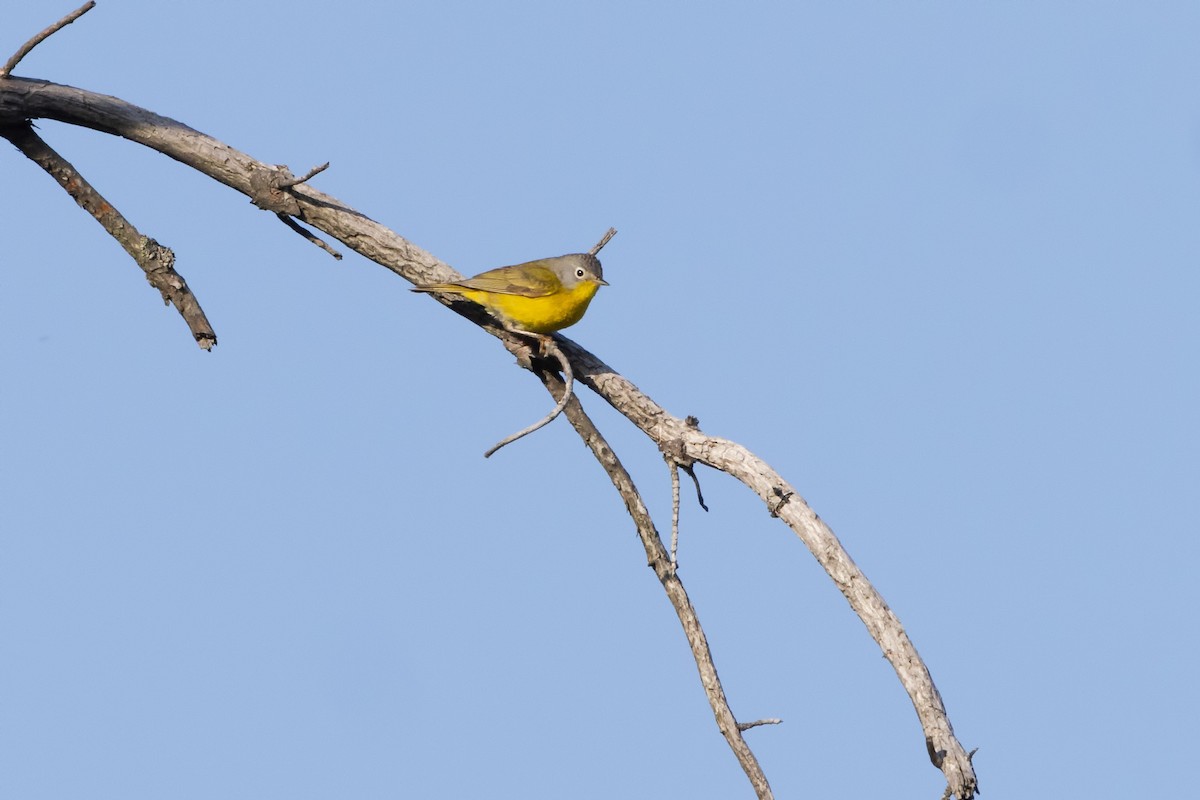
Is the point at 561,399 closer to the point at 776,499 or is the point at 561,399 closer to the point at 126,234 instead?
the point at 776,499

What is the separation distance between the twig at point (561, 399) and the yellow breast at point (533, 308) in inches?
6.8

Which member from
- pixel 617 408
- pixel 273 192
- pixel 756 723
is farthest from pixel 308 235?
pixel 756 723

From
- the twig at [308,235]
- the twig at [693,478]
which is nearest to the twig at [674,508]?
the twig at [693,478]

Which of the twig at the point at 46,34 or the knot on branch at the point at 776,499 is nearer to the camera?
the knot on branch at the point at 776,499

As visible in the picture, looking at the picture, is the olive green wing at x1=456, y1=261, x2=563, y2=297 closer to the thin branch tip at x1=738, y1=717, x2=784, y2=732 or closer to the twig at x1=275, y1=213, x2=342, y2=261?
the twig at x1=275, y1=213, x2=342, y2=261

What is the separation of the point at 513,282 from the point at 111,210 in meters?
2.89

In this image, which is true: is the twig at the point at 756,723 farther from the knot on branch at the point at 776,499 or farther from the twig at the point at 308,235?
the twig at the point at 308,235

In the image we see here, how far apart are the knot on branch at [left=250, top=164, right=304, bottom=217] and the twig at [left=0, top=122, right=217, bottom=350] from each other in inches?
28.3

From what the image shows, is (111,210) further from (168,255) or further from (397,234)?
(397,234)

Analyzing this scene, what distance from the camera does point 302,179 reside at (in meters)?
8.61

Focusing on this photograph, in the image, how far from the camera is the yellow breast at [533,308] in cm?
905

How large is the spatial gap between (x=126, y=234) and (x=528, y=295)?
9.32 ft

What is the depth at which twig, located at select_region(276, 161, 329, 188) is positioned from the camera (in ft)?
27.5

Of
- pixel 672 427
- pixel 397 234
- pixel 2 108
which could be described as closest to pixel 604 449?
pixel 672 427
